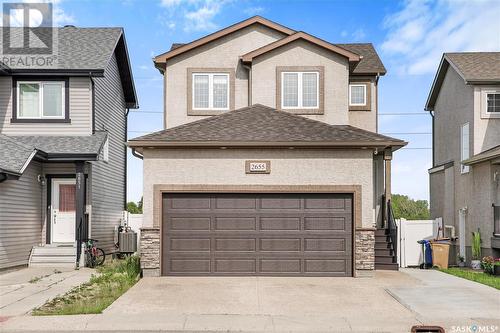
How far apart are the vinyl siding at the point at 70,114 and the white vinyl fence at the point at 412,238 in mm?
11821

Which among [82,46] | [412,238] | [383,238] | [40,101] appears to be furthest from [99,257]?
[412,238]

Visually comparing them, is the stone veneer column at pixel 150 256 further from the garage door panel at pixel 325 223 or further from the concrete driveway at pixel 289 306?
the garage door panel at pixel 325 223

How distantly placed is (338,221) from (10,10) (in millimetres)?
15757

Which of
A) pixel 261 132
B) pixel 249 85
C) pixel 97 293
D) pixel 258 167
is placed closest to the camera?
pixel 97 293

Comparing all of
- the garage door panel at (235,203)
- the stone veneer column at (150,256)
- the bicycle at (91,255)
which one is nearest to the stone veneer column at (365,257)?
the garage door panel at (235,203)

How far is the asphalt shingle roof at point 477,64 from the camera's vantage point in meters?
20.0

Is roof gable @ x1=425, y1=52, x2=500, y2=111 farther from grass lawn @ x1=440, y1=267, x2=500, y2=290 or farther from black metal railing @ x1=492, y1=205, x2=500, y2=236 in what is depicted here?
grass lawn @ x1=440, y1=267, x2=500, y2=290

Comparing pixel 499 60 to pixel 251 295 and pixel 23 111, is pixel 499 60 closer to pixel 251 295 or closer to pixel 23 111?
pixel 251 295

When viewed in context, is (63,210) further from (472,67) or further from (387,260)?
(472,67)

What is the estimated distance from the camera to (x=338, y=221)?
579 inches

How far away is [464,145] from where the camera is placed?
70.4ft

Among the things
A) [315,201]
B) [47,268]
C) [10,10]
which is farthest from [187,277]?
[10,10]

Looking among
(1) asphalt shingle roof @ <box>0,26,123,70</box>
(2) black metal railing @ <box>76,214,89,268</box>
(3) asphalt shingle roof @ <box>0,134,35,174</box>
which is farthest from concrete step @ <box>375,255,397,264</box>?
(1) asphalt shingle roof @ <box>0,26,123,70</box>

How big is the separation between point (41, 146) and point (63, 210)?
8.03ft
